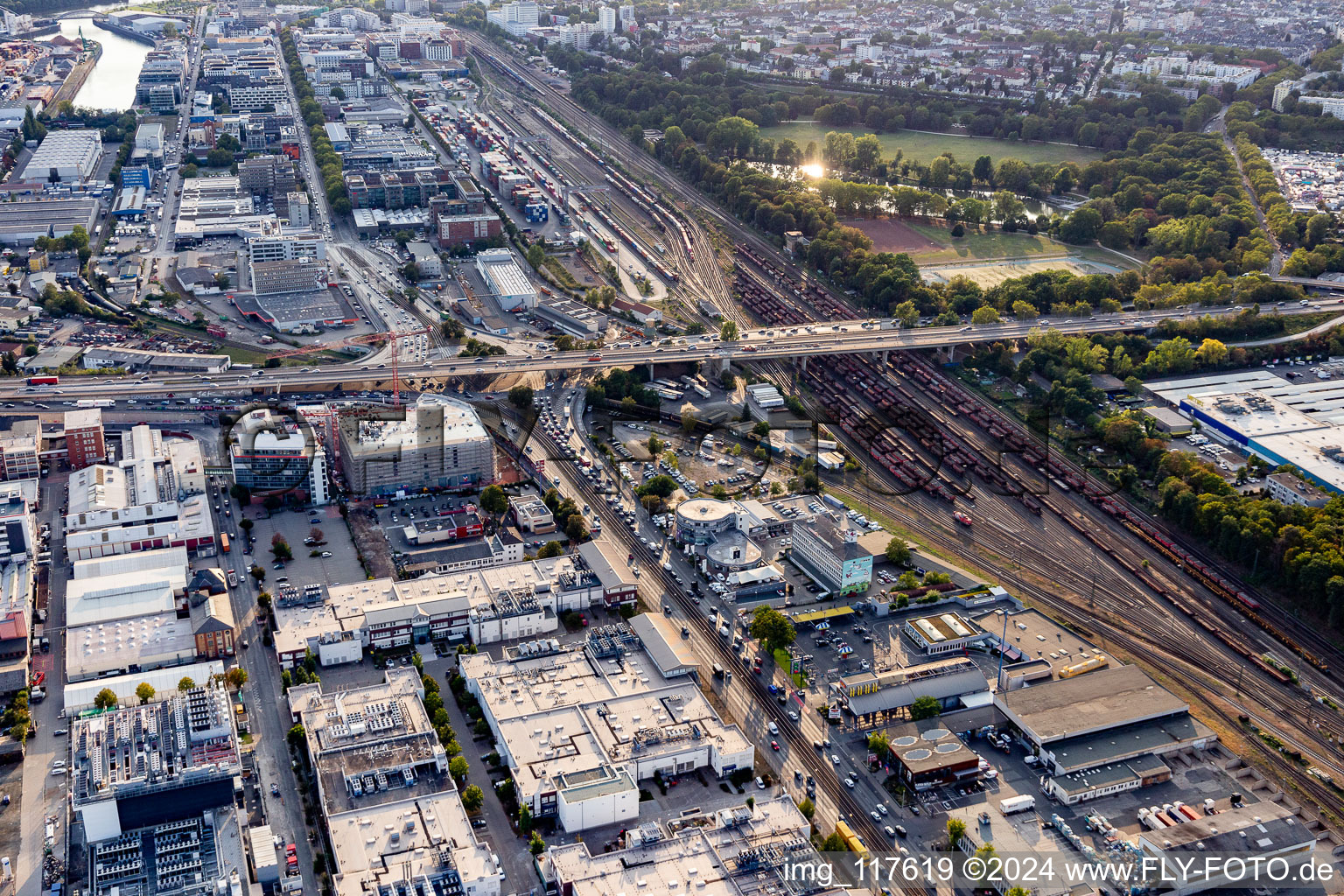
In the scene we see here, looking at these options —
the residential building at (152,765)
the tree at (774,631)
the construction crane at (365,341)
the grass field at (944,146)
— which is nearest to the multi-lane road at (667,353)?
the construction crane at (365,341)

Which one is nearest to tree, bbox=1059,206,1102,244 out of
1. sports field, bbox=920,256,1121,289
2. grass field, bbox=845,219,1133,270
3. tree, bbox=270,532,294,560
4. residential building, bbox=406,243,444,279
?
grass field, bbox=845,219,1133,270

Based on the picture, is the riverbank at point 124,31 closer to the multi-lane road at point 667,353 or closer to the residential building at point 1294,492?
the multi-lane road at point 667,353

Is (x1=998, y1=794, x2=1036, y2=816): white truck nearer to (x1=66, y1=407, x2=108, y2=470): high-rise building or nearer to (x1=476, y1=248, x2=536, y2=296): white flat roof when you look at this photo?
(x1=66, y1=407, x2=108, y2=470): high-rise building

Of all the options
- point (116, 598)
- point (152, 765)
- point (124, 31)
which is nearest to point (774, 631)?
point (152, 765)

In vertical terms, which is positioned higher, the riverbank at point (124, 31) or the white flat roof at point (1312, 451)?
the riverbank at point (124, 31)

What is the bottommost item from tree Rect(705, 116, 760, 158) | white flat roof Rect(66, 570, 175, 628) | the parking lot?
the parking lot

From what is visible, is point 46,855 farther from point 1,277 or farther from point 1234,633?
point 1,277

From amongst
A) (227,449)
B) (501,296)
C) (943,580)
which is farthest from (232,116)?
(943,580)
